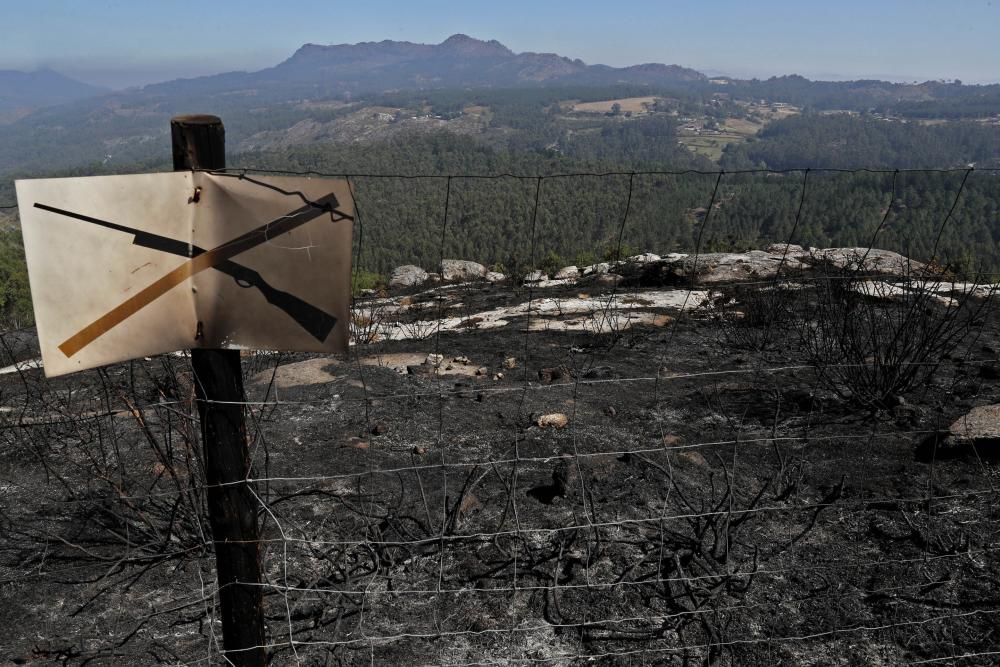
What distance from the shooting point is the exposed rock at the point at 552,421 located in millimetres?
4348

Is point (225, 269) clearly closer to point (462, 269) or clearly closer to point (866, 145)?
point (462, 269)

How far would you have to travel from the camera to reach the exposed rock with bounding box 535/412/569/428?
4.35 meters

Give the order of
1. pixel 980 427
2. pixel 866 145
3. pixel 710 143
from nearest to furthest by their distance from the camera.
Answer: pixel 980 427, pixel 710 143, pixel 866 145

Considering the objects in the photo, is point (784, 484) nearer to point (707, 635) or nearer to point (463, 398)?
point (707, 635)

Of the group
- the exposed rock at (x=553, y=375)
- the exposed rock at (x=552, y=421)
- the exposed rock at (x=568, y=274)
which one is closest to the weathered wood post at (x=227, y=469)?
the exposed rock at (x=552, y=421)

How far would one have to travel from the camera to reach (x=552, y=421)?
4367mm

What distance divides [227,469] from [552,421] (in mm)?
2815

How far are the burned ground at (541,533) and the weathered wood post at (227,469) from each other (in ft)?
1.19

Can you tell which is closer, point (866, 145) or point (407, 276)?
point (407, 276)

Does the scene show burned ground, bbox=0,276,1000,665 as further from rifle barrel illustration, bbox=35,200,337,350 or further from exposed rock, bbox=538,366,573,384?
rifle barrel illustration, bbox=35,200,337,350

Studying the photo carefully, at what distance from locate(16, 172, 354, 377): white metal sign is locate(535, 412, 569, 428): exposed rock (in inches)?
112

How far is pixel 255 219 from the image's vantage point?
5.10ft

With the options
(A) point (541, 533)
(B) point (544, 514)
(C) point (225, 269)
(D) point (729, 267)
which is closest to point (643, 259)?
(D) point (729, 267)

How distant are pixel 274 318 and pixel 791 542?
2495 mm
